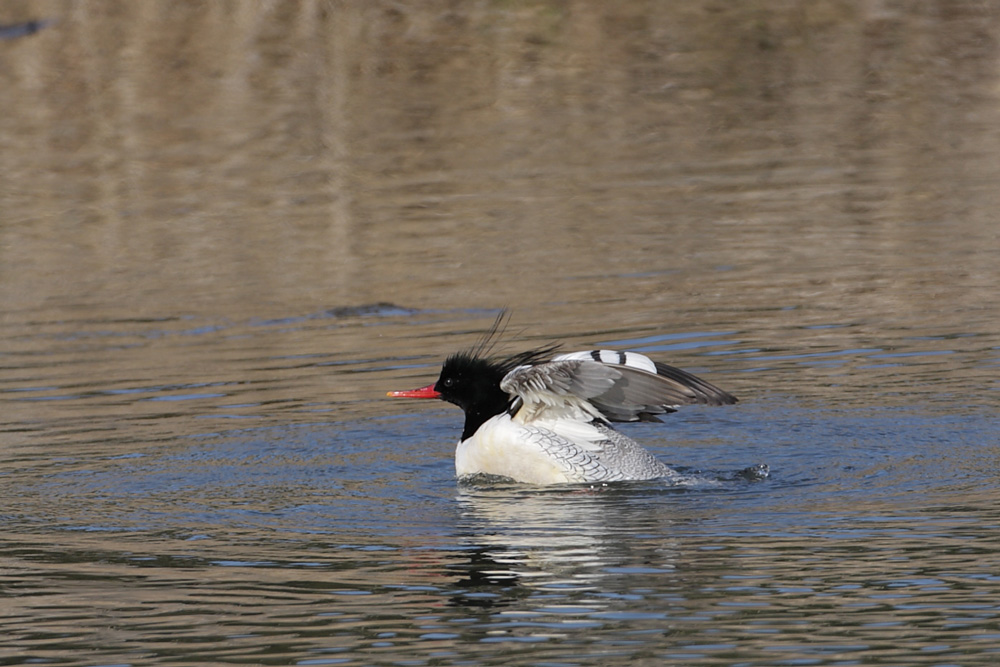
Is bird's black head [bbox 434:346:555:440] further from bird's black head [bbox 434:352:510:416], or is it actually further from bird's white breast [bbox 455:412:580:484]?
bird's white breast [bbox 455:412:580:484]

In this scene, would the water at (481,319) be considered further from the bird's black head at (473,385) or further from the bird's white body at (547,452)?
the bird's black head at (473,385)

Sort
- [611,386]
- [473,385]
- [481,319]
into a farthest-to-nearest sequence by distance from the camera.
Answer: [481,319] → [473,385] → [611,386]

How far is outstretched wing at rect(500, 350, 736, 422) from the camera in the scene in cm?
917

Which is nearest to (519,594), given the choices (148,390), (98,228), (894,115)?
(148,390)

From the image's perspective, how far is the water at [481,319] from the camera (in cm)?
736

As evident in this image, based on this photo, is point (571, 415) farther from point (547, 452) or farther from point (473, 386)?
point (473, 386)

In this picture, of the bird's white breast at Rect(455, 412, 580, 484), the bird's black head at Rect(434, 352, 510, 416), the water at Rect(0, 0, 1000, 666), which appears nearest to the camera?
the water at Rect(0, 0, 1000, 666)

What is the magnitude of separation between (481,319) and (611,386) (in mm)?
4518

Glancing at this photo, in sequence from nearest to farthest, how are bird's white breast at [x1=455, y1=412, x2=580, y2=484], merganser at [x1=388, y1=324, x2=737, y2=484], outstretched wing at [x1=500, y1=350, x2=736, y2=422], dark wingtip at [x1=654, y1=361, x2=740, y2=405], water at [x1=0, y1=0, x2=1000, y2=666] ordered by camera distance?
water at [x1=0, y1=0, x2=1000, y2=666] → dark wingtip at [x1=654, y1=361, x2=740, y2=405] → outstretched wing at [x1=500, y1=350, x2=736, y2=422] → merganser at [x1=388, y1=324, x2=737, y2=484] → bird's white breast at [x1=455, y1=412, x2=580, y2=484]

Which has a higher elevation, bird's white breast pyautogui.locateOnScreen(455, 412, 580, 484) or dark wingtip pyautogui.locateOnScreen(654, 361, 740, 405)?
dark wingtip pyautogui.locateOnScreen(654, 361, 740, 405)

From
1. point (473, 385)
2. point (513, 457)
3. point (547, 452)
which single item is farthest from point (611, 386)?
point (473, 385)

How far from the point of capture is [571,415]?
9.88 meters

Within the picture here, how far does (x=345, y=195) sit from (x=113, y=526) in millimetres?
10760

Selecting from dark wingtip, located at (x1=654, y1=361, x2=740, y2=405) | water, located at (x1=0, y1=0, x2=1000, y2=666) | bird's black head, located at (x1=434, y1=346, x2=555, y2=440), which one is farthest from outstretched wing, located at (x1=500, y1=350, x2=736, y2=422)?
bird's black head, located at (x1=434, y1=346, x2=555, y2=440)
